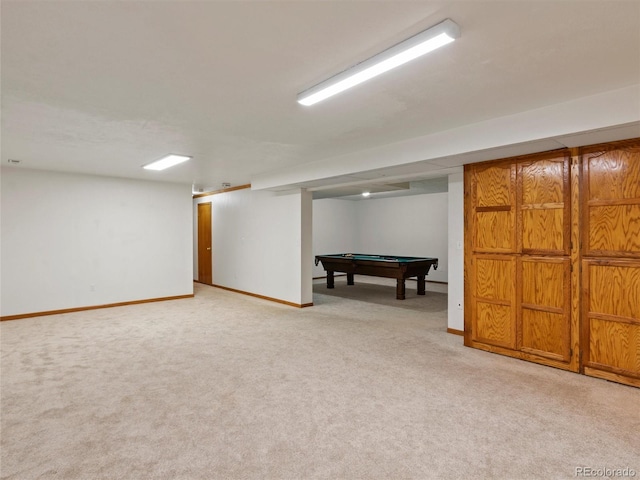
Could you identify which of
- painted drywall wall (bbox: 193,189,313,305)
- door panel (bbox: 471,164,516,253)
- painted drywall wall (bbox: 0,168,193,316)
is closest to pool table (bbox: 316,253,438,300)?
painted drywall wall (bbox: 193,189,313,305)

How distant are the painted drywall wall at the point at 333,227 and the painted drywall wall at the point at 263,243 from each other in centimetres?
298

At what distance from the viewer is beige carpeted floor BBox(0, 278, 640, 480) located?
213 cm

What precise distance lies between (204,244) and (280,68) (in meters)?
7.64

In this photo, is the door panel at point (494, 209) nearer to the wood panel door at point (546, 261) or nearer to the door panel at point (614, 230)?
the wood panel door at point (546, 261)

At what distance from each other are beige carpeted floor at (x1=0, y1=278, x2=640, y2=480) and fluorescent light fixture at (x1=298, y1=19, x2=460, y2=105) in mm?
2360

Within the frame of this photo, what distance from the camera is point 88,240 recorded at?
21.1 ft

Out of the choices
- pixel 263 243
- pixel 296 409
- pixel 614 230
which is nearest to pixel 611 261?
pixel 614 230

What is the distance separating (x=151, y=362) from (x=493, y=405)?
3243mm

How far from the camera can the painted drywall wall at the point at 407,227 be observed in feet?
32.3

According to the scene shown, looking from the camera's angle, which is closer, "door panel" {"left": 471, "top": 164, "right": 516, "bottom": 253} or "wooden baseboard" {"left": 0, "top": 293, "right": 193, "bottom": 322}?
"door panel" {"left": 471, "top": 164, "right": 516, "bottom": 253}

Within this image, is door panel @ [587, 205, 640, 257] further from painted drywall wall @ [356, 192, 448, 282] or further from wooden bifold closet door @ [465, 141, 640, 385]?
painted drywall wall @ [356, 192, 448, 282]

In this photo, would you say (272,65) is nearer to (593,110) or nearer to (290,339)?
(593,110)

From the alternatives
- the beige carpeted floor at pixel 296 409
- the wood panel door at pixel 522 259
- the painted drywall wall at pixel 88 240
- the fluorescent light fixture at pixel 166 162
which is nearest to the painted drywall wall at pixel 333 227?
the painted drywall wall at pixel 88 240

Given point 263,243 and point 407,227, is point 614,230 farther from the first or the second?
point 407,227
